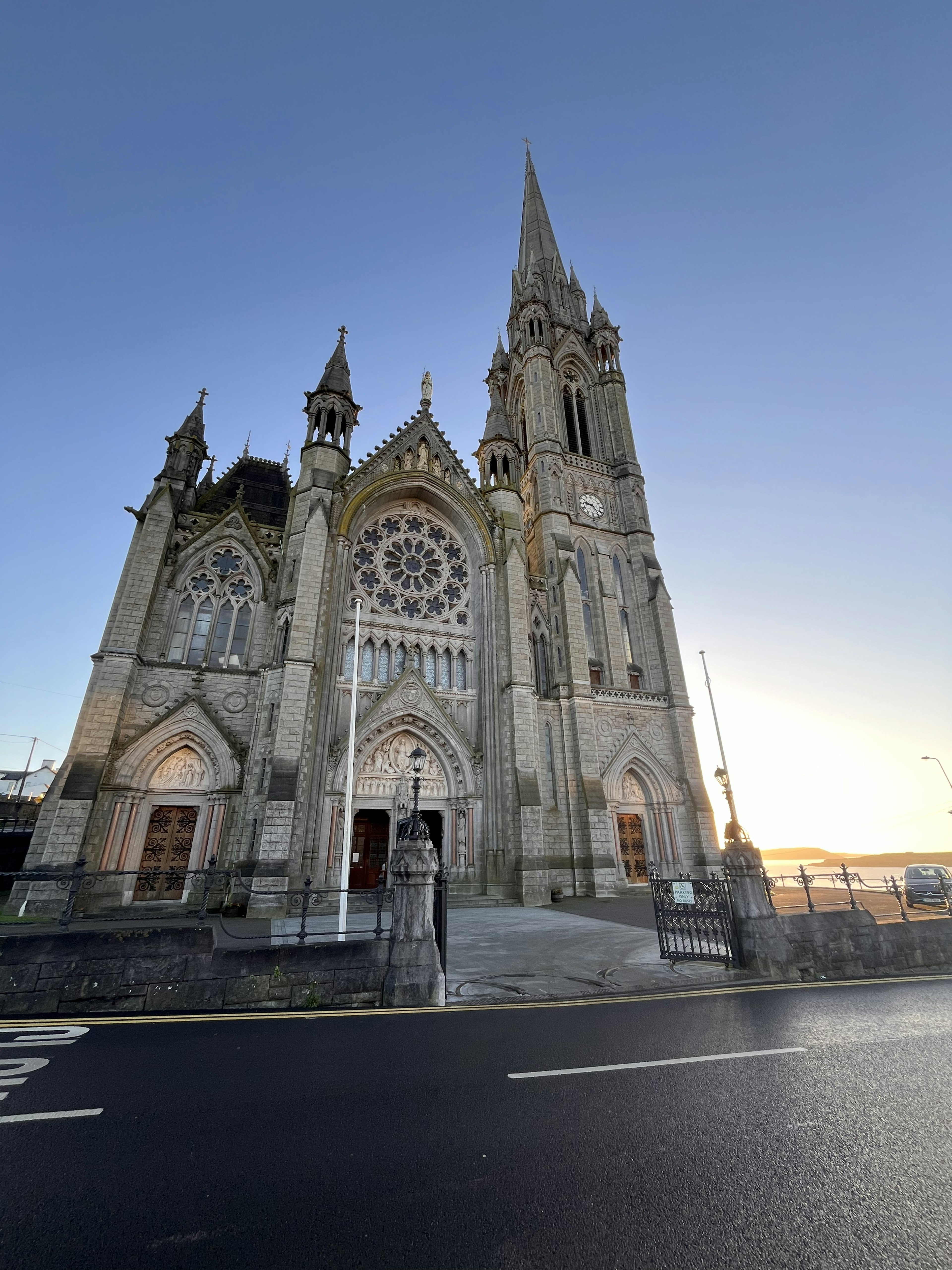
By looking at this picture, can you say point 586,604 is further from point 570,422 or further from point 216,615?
point 216,615

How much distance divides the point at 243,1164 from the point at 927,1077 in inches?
242

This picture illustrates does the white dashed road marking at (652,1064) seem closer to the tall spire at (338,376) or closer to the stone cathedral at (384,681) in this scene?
the stone cathedral at (384,681)

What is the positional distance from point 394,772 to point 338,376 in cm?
2006

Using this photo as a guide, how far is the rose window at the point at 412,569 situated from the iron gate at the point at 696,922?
1651cm

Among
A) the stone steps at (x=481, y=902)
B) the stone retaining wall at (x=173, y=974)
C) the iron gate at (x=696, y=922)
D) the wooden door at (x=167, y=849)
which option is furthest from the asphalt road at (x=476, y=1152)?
the wooden door at (x=167, y=849)

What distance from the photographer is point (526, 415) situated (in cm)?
3441

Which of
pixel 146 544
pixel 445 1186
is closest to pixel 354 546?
pixel 146 544

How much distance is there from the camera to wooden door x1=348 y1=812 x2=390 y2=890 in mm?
20109

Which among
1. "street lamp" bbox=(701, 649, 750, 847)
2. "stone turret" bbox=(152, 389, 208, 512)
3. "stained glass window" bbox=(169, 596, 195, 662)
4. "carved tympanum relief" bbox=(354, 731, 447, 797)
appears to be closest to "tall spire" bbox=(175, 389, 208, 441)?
"stone turret" bbox=(152, 389, 208, 512)

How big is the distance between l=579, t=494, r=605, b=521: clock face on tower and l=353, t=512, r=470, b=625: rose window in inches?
375

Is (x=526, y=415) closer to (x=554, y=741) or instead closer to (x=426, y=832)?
(x=554, y=741)

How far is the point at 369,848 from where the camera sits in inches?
812

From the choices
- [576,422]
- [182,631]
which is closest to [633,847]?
[182,631]

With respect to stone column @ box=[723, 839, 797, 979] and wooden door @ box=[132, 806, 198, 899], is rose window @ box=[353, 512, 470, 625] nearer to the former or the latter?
wooden door @ box=[132, 806, 198, 899]
